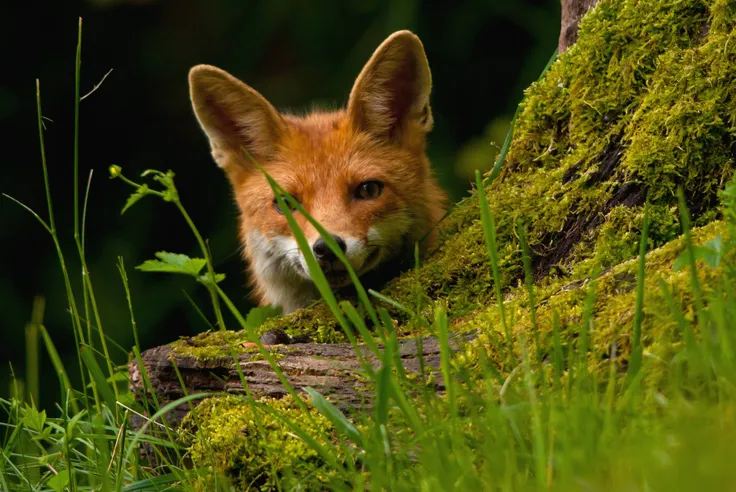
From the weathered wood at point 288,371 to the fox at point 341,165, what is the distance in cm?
82

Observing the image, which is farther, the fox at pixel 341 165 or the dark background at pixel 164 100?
the dark background at pixel 164 100

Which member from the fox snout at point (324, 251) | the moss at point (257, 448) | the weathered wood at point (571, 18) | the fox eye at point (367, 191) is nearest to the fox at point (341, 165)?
the fox eye at point (367, 191)

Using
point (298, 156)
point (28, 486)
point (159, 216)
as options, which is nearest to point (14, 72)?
point (159, 216)

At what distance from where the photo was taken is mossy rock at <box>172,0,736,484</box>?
2154 mm

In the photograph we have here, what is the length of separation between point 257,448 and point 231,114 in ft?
6.72

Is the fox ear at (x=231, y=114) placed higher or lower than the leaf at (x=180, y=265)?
higher

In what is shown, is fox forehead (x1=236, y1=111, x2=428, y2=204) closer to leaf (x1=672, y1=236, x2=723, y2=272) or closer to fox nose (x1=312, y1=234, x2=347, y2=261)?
fox nose (x1=312, y1=234, x2=347, y2=261)

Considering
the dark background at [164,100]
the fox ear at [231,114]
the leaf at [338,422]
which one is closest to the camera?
the leaf at [338,422]

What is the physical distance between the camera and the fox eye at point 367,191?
3562mm

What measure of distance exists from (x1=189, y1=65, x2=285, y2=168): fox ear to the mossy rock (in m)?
1.10

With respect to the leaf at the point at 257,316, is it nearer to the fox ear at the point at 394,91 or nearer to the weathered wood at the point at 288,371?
the weathered wood at the point at 288,371

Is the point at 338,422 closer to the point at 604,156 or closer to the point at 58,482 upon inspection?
the point at 58,482

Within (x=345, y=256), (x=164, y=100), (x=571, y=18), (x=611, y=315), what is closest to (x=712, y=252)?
(x=611, y=315)

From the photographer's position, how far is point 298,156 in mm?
3672
